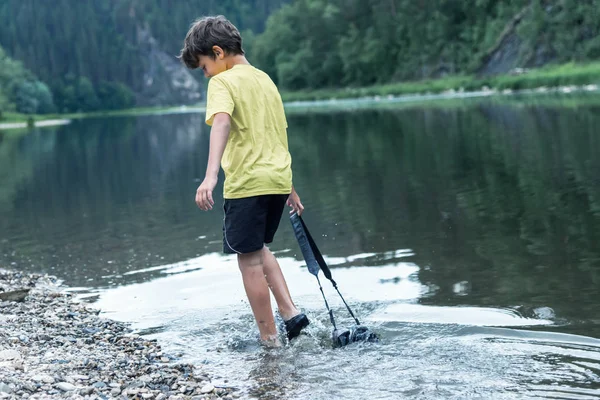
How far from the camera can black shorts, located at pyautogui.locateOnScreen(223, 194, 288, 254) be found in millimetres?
6160

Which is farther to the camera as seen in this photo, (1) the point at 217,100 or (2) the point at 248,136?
(2) the point at 248,136

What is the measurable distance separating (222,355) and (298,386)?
103cm

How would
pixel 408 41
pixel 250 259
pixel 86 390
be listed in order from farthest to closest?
pixel 408 41, pixel 250 259, pixel 86 390

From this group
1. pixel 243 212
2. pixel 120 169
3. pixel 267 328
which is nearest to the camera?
pixel 243 212

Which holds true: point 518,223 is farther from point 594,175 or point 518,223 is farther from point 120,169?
point 120,169

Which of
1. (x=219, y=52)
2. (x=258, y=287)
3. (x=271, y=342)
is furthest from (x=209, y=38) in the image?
(x=271, y=342)

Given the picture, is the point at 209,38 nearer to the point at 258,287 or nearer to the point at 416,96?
the point at 258,287

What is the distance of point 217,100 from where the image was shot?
20.0 ft

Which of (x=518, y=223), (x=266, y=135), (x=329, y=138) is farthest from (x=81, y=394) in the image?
(x=329, y=138)

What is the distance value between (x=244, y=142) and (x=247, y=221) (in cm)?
55

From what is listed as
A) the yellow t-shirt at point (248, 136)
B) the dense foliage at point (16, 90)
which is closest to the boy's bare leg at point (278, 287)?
the yellow t-shirt at point (248, 136)

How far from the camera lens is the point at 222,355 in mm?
6445

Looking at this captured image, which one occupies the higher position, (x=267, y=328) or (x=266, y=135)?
(x=266, y=135)

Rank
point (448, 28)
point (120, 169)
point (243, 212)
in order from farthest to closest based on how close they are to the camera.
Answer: point (448, 28)
point (120, 169)
point (243, 212)
